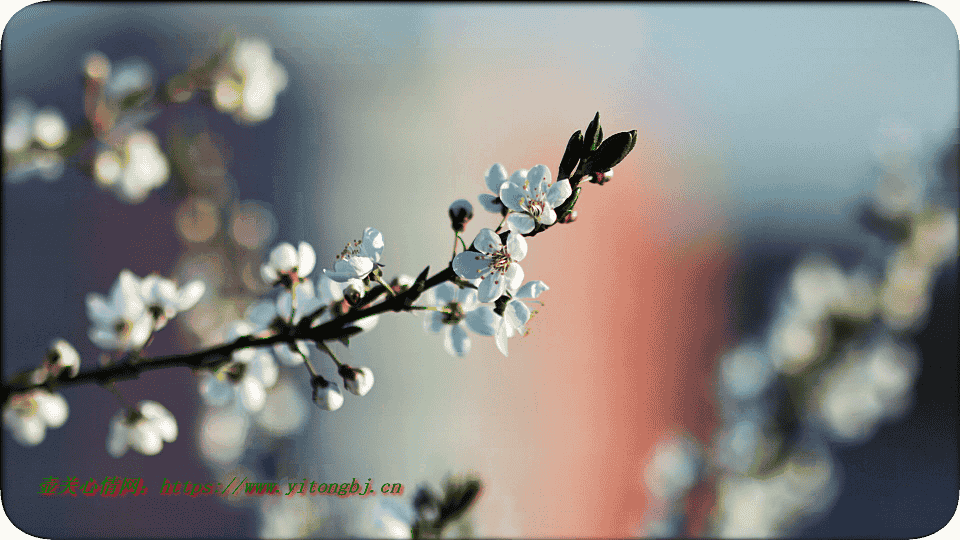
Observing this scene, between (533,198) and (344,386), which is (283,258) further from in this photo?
(533,198)

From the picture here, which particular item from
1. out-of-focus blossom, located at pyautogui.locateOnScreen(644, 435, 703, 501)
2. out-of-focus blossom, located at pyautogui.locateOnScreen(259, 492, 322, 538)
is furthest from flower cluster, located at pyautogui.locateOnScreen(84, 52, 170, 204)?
out-of-focus blossom, located at pyautogui.locateOnScreen(644, 435, 703, 501)

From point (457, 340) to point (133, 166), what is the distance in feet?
3.48

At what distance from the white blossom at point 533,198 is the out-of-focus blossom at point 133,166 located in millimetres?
1049

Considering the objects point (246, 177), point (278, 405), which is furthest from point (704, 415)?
point (246, 177)

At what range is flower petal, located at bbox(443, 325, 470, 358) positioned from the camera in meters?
0.65

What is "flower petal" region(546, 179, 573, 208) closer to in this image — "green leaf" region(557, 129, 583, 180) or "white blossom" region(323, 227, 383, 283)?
"green leaf" region(557, 129, 583, 180)

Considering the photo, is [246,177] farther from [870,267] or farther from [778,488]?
[870,267]

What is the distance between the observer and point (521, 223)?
525 millimetres

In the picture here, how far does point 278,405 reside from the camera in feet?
5.85

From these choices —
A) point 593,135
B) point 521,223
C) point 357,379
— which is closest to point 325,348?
point 357,379

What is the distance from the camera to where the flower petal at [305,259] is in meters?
Result: 0.67

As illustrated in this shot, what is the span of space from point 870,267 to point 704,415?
3.27ft

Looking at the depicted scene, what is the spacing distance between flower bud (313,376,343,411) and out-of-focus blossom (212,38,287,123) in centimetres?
89

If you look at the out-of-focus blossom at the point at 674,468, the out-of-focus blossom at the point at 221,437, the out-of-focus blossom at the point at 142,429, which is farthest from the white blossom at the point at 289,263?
the out-of-focus blossom at the point at 674,468
